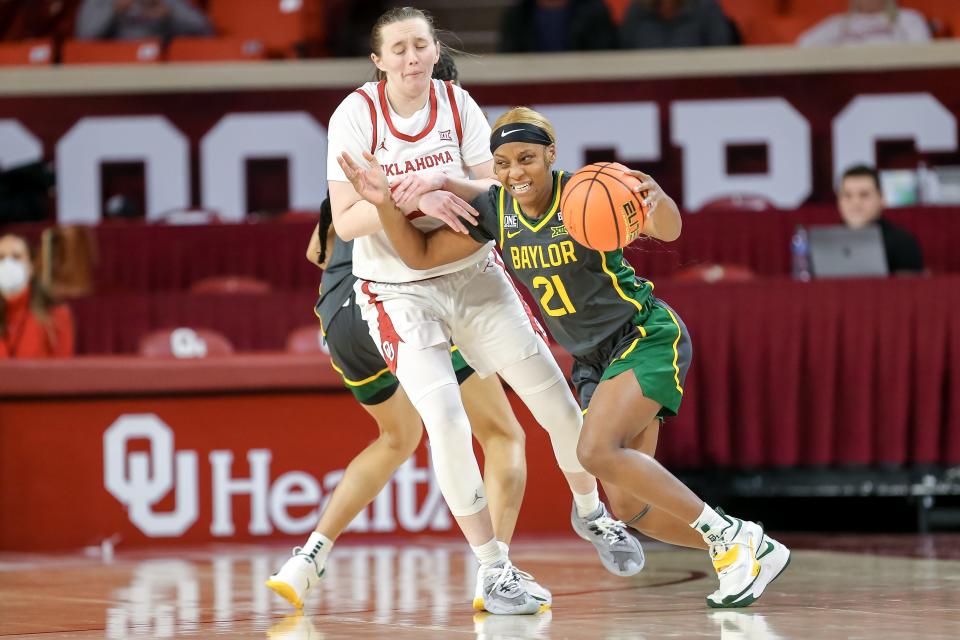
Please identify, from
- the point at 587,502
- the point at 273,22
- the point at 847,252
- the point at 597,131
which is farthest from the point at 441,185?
the point at 273,22

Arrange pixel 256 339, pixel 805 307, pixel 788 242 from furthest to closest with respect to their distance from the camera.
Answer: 1. pixel 788 242
2. pixel 256 339
3. pixel 805 307

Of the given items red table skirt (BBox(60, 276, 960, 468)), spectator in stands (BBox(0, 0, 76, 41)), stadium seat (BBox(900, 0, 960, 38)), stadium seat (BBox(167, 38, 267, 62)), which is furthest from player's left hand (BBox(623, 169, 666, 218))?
spectator in stands (BBox(0, 0, 76, 41))

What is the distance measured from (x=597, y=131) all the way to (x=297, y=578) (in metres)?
5.92

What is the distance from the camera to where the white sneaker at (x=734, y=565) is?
403 cm

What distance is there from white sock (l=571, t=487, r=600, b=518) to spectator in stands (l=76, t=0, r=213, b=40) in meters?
6.75

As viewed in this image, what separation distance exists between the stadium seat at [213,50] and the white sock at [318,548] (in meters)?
6.01

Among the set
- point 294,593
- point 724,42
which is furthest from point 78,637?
point 724,42

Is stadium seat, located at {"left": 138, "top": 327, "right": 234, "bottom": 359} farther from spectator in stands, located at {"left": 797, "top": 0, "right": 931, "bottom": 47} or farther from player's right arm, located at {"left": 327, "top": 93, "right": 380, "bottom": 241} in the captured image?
spectator in stands, located at {"left": 797, "top": 0, "right": 931, "bottom": 47}

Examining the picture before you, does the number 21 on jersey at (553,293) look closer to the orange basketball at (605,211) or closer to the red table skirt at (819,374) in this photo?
the orange basketball at (605,211)

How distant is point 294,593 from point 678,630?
4.49ft

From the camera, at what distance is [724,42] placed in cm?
972

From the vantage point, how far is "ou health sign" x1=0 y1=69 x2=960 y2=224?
9727 mm

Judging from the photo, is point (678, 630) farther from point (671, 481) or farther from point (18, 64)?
point (18, 64)

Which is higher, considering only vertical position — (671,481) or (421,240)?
(421,240)
